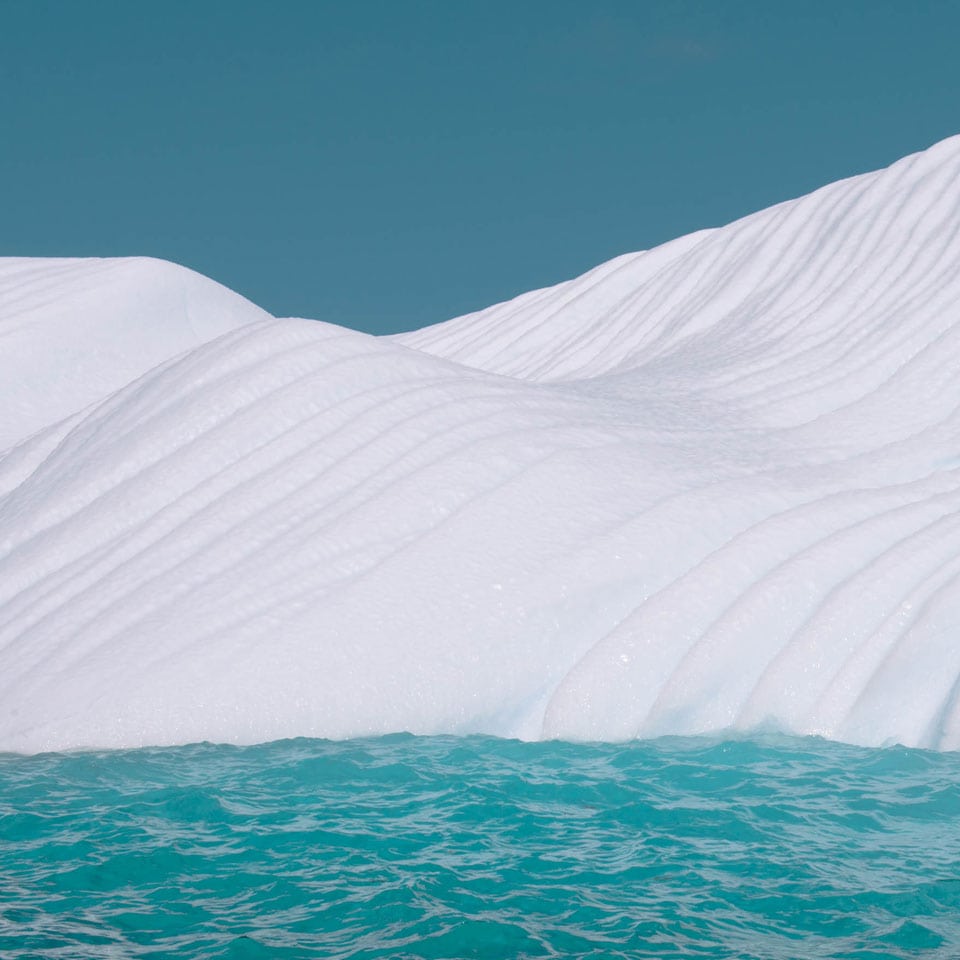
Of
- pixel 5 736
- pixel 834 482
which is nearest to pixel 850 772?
pixel 834 482

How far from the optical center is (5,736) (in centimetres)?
476

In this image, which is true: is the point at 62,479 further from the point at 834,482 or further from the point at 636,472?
the point at 834,482

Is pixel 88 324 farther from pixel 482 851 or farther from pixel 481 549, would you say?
pixel 482 851

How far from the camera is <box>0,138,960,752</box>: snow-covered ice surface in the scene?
491 centimetres

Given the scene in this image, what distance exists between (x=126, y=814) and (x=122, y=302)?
814cm

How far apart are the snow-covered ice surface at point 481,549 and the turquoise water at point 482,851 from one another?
0.99 ft

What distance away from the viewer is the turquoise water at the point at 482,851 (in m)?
2.85

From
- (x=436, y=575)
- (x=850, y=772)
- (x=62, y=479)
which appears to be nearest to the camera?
(x=850, y=772)

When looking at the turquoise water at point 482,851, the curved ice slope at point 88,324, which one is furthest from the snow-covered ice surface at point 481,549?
the curved ice slope at point 88,324

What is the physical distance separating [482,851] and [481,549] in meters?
2.21

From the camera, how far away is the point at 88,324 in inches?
423

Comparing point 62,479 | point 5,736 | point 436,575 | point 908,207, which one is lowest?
point 5,736

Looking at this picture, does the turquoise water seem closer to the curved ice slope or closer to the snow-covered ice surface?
the snow-covered ice surface

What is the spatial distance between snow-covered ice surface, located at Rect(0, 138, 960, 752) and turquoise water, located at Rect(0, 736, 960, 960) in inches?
11.8
